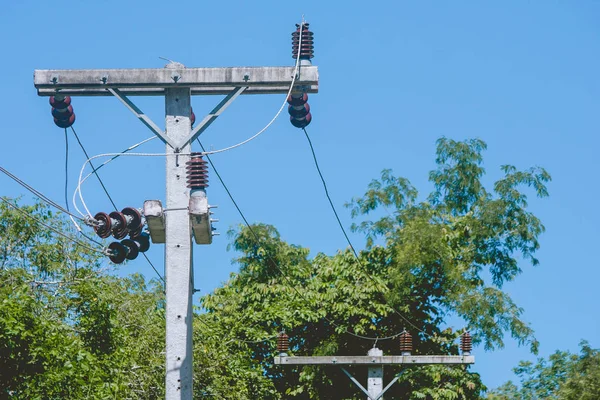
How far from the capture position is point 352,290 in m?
35.8

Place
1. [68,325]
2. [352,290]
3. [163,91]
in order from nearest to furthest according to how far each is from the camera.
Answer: [163,91] → [68,325] → [352,290]

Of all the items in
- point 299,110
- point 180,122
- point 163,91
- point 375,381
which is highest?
point 375,381

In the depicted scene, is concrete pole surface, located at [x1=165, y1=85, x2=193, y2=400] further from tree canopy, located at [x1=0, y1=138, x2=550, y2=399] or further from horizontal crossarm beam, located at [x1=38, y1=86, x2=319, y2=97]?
tree canopy, located at [x1=0, y1=138, x2=550, y2=399]

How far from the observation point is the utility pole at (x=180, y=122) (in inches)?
566

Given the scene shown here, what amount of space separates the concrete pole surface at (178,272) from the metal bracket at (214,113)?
0.23 ft

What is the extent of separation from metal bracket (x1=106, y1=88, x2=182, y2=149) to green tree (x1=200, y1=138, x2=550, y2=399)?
18.9m

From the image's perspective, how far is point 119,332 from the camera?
1003 inches

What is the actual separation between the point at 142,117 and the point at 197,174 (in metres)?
1.16

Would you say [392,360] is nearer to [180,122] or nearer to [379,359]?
[379,359]

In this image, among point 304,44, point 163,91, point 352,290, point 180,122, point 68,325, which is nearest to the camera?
point 180,122

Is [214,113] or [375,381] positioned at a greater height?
[375,381]

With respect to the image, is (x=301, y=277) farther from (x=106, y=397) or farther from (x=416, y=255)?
(x=106, y=397)

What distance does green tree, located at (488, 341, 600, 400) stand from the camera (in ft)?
122

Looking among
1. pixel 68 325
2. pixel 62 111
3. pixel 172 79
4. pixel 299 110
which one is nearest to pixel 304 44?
pixel 299 110
